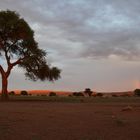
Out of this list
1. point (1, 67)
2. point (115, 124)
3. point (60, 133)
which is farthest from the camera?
point (1, 67)

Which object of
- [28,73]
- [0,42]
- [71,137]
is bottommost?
[71,137]

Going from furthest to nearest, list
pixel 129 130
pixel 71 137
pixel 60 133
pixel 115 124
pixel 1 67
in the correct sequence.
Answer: pixel 1 67 → pixel 115 124 → pixel 129 130 → pixel 60 133 → pixel 71 137

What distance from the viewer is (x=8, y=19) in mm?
49938

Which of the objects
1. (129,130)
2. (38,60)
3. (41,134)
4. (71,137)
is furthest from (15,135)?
(38,60)

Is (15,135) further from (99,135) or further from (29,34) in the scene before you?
(29,34)

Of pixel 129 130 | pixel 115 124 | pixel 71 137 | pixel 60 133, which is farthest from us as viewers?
pixel 115 124

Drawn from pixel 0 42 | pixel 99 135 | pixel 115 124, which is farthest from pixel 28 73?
pixel 99 135

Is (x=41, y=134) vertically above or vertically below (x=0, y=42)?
below

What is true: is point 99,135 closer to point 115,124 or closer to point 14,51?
point 115,124

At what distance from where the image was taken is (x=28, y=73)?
1980 inches

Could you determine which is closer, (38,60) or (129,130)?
(129,130)

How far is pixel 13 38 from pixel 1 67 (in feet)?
13.4

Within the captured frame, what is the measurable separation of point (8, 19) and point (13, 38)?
2470 millimetres

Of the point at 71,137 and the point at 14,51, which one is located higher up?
the point at 14,51
